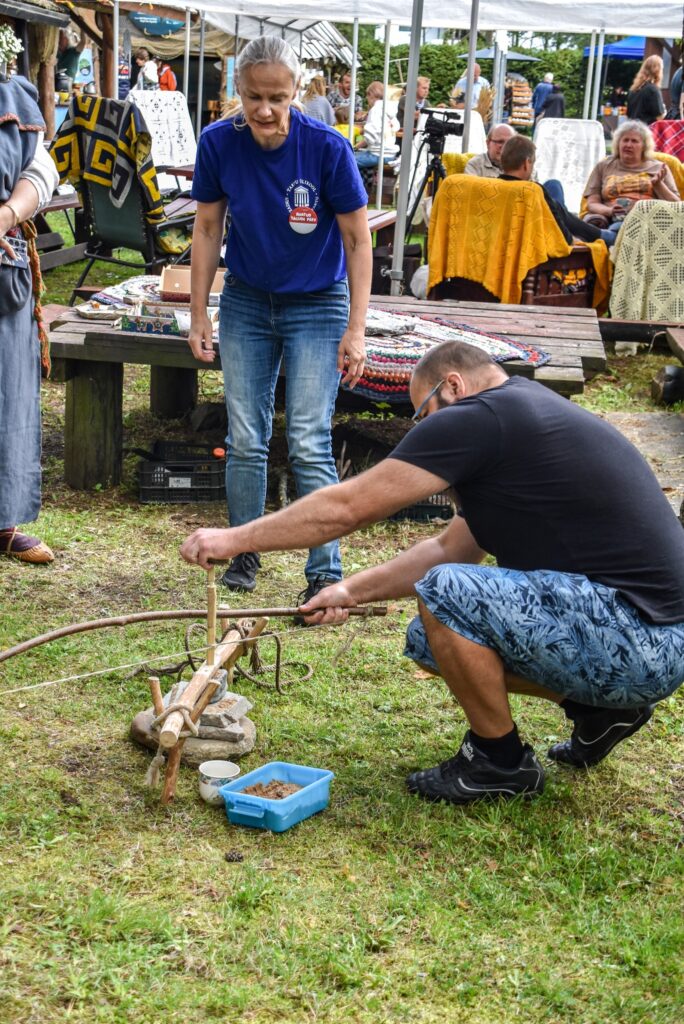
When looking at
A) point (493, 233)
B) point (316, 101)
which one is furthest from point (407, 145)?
point (316, 101)

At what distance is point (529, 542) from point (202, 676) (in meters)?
0.87

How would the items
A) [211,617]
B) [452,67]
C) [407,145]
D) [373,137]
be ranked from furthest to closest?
[452,67] < [373,137] < [407,145] < [211,617]

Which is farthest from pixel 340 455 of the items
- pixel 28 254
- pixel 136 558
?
pixel 28 254

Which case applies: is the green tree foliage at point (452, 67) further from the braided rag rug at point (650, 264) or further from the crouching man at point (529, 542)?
the crouching man at point (529, 542)

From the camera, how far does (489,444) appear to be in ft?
9.13

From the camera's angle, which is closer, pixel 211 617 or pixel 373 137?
pixel 211 617

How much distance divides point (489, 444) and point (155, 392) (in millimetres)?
4189

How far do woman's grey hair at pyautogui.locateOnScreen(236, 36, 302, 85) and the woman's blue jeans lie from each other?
728 mm

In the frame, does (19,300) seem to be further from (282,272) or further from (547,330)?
(547,330)

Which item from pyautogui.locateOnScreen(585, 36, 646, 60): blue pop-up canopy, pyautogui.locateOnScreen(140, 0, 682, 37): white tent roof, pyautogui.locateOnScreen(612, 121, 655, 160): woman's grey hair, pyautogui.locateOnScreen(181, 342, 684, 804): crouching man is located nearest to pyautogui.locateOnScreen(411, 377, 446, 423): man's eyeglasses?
pyautogui.locateOnScreen(181, 342, 684, 804): crouching man

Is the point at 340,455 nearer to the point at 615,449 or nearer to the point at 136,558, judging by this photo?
the point at 136,558

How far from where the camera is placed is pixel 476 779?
2977mm

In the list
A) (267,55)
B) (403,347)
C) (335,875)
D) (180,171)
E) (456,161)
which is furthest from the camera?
(180,171)

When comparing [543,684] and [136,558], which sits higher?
[543,684]
